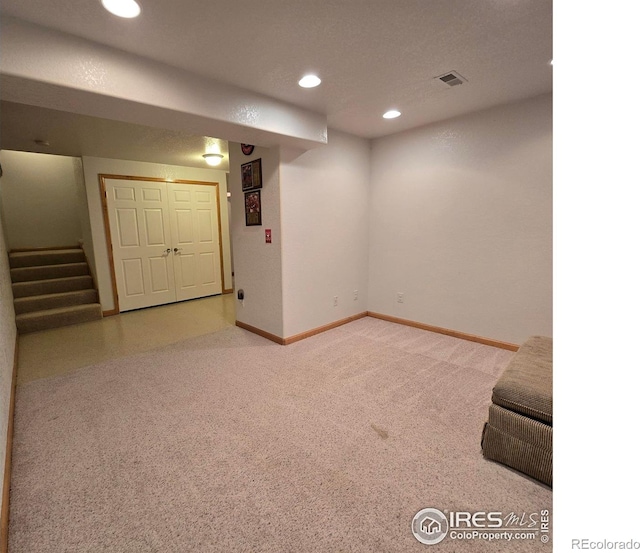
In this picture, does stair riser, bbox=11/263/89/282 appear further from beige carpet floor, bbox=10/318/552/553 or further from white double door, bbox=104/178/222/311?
beige carpet floor, bbox=10/318/552/553

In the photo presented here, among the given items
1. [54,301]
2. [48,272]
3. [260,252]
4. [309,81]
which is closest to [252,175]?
[260,252]

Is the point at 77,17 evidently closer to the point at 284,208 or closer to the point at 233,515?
the point at 284,208

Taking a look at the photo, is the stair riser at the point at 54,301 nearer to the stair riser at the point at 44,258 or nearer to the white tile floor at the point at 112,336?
the white tile floor at the point at 112,336

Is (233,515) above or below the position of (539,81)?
below

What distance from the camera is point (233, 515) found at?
1.44 m

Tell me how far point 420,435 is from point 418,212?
2543 millimetres

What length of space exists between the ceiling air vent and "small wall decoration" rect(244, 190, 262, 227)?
2013 millimetres

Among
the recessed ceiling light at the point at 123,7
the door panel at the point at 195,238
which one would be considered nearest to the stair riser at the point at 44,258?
the door panel at the point at 195,238

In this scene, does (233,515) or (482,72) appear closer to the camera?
(233,515)

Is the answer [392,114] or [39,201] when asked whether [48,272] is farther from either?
[392,114]

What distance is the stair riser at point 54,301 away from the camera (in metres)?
4.09
